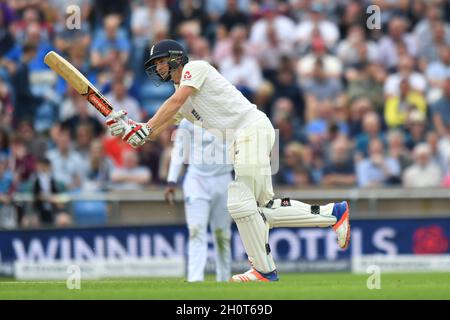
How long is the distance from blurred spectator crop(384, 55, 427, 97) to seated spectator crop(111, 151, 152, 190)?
4.37 meters

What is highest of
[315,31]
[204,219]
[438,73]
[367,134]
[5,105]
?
[315,31]

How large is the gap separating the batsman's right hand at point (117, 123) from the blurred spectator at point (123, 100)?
7.78 metres

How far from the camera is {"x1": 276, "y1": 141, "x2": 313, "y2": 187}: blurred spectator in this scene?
17125 millimetres

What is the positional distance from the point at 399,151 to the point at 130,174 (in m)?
4.18

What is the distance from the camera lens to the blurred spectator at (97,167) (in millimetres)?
17281

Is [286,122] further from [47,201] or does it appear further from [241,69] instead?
[47,201]

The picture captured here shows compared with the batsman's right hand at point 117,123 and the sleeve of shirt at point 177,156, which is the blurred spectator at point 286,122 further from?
the batsman's right hand at point 117,123

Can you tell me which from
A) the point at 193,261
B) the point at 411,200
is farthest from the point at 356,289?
the point at 411,200

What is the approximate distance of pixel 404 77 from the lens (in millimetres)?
18750

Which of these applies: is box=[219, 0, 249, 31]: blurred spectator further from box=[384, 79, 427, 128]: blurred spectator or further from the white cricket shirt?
the white cricket shirt

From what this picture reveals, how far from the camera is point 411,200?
16.5m

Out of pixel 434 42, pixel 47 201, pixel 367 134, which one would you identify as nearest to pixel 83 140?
pixel 47 201
